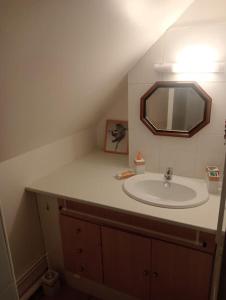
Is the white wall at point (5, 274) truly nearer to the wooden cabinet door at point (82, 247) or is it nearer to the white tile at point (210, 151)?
the wooden cabinet door at point (82, 247)

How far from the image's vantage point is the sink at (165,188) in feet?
4.94

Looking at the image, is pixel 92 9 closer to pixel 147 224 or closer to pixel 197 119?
pixel 197 119

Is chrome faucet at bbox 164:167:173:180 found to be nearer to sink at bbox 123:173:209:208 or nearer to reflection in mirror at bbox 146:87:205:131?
sink at bbox 123:173:209:208

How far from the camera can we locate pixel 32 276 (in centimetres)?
179

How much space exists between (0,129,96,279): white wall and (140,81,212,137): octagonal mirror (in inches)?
28.6

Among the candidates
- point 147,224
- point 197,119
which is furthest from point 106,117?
point 147,224

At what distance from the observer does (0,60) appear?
0.85m

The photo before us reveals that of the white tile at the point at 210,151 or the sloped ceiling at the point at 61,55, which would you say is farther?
the white tile at the point at 210,151

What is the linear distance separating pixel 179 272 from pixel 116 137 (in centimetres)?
122

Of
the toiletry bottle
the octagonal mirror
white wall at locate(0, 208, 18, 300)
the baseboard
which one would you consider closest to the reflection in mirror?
the octagonal mirror

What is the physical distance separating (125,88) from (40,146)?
85 cm

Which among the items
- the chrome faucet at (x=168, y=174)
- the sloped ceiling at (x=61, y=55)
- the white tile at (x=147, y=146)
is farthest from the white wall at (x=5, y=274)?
the white tile at (x=147, y=146)

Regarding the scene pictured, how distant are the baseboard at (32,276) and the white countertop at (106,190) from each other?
621 millimetres

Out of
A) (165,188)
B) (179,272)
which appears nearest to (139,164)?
(165,188)
